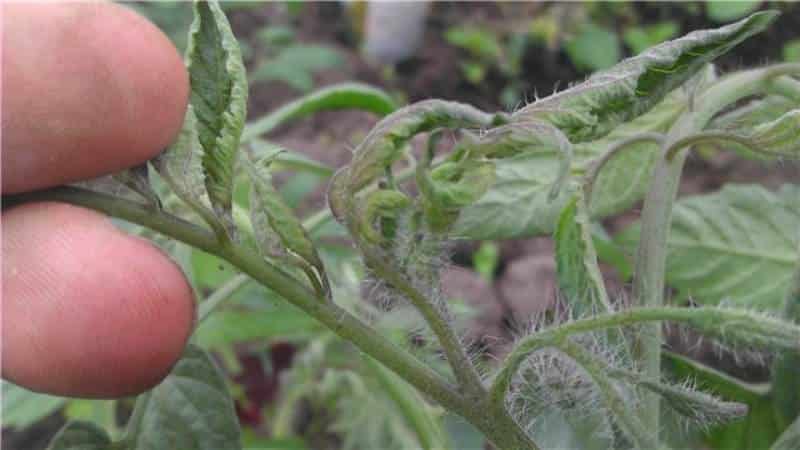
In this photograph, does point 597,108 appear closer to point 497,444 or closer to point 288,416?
point 497,444

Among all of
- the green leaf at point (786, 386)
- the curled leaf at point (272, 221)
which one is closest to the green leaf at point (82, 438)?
the curled leaf at point (272, 221)

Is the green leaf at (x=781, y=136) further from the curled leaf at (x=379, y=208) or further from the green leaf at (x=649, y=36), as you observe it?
the green leaf at (x=649, y=36)

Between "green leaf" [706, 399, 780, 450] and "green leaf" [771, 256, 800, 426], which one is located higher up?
"green leaf" [771, 256, 800, 426]

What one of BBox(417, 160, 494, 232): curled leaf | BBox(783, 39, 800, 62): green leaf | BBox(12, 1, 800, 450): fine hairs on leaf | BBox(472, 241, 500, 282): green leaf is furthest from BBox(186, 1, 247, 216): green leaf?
BBox(783, 39, 800, 62): green leaf

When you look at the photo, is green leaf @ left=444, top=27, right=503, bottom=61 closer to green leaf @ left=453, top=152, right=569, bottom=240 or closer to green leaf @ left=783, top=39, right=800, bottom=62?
green leaf @ left=783, top=39, right=800, bottom=62

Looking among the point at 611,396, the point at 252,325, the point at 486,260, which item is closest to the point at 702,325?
the point at 611,396

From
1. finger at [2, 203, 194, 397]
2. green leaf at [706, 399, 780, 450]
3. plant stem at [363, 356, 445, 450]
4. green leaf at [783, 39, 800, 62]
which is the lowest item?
green leaf at [783, 39, 800, 62]

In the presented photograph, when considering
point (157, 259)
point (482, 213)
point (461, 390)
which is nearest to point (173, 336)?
point (157, 259)
